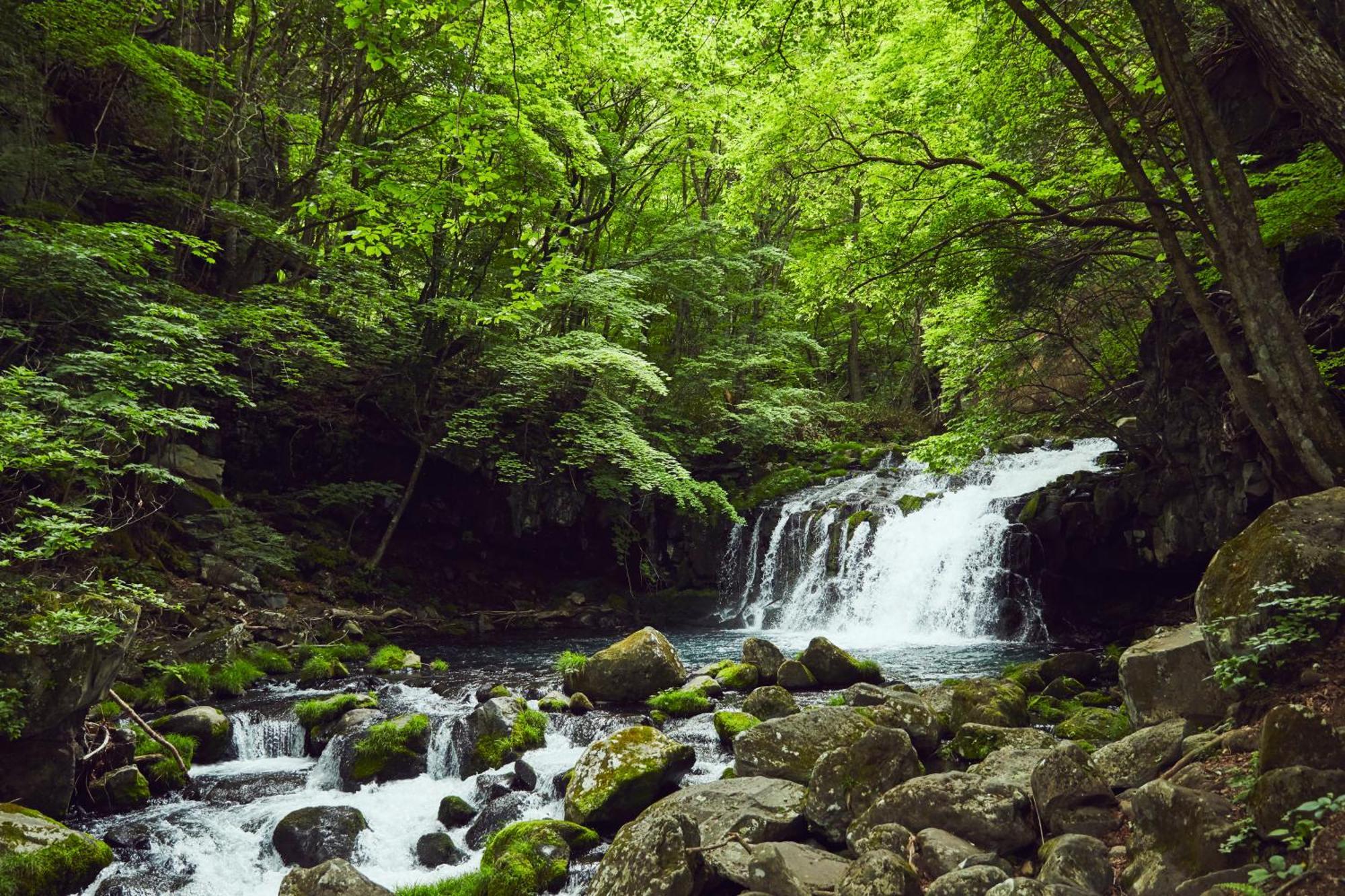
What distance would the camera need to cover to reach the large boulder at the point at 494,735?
7473mm

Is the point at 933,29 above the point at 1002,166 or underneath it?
above

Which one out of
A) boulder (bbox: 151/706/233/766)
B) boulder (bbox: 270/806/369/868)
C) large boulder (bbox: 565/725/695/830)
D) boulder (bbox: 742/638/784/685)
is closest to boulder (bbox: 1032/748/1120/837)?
large boulder (bbox: 565/725/695/830)

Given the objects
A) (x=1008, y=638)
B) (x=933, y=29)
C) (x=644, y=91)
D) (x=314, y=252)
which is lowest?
(x=1008, y=638)

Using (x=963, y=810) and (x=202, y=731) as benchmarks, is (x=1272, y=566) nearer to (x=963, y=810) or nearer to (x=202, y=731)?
(x=963, y=810)

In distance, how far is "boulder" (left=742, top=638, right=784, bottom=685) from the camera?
1041 centimetres

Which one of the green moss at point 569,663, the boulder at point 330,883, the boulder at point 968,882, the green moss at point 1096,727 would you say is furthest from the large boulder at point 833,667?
the boulder at point 330,883

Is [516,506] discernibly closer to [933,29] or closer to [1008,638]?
[1008,638]

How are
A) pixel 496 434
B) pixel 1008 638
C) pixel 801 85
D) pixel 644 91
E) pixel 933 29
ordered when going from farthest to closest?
1. pixel 644 91
2. pixel 496 434
3. pixel 1008 638
4. pixel 933 29
5. pixel 801 85

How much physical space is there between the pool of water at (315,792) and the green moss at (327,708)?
139 millimetres

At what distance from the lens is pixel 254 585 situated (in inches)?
516

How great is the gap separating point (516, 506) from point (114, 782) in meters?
11.7

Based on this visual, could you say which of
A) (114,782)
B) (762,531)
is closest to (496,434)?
(762,531)

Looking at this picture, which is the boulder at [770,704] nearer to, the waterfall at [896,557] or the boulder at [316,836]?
the boulder at [316,836]

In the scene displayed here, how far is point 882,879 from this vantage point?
4.11 meters
